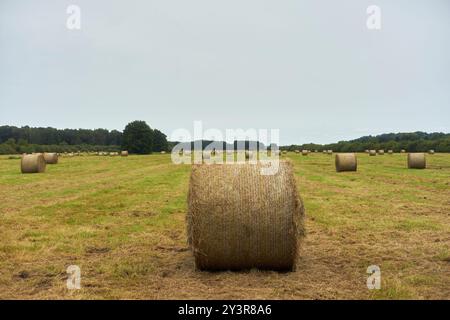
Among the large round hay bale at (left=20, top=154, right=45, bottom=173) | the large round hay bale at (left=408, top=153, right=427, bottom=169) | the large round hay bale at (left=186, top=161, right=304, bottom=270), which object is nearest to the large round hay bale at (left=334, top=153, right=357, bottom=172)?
the large round hay bale at (left=408, top=153, right=427, bottom=169)

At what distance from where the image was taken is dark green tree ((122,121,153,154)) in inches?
4272

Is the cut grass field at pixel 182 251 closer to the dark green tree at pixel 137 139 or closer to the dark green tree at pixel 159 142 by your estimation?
the dark green tree at pixel 137 139

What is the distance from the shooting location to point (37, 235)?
1173cm

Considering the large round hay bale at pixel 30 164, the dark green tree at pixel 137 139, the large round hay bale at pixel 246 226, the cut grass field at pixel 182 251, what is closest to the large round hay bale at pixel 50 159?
the large round hay bale at pixel 30 164

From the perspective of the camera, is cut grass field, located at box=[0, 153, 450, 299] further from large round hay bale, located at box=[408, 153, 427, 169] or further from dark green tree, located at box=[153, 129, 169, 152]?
dark green tree, located at box=[153, 129, 169, 152]

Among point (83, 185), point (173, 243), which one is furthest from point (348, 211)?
point (83, 185)

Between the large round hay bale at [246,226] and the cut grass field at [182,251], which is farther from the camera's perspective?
the large round hay bale at [246,226]

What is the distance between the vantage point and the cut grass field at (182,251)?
7469 mm

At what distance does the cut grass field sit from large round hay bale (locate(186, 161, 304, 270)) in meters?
0.27

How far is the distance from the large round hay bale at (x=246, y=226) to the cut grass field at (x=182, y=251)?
0.27m

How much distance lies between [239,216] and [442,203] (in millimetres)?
10879

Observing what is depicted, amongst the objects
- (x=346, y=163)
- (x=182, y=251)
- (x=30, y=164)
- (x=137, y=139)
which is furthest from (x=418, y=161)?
(x=137, y=139)
